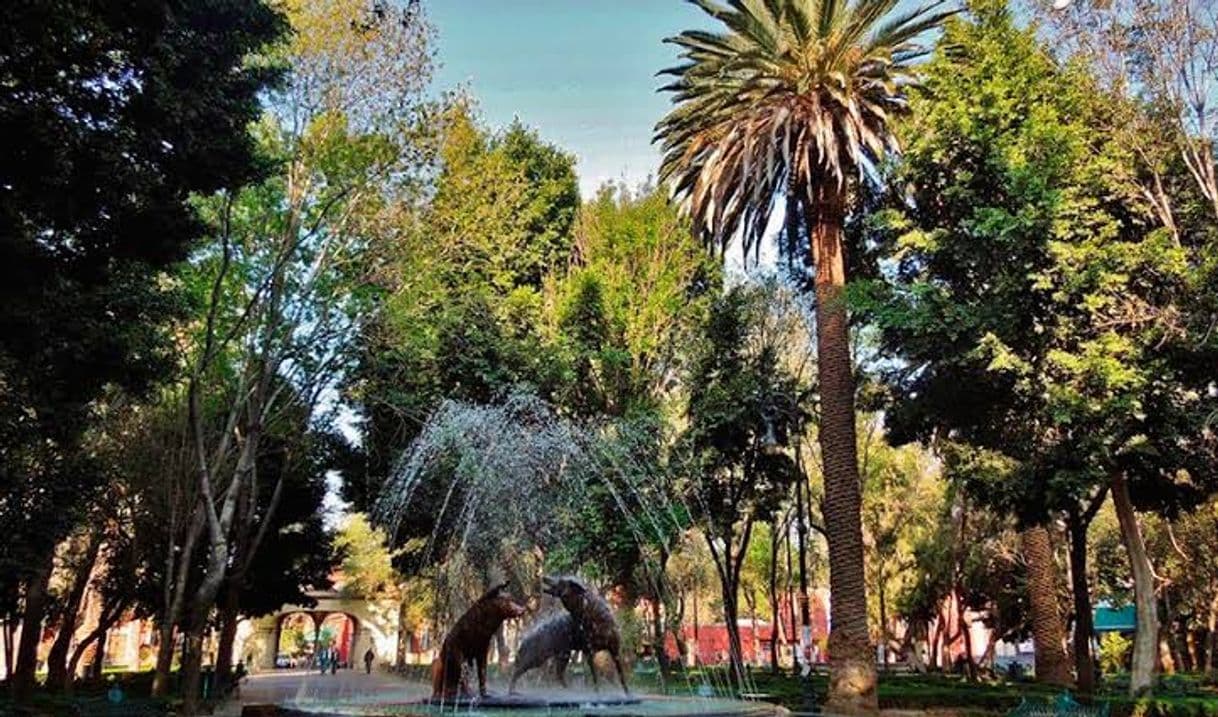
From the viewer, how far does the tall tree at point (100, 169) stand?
8.34 meters

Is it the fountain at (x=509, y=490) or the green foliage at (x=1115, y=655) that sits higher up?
the fountain at (x=509, y=490)

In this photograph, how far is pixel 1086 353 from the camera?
1538 cm

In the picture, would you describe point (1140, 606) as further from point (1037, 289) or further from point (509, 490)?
point (509, 490)

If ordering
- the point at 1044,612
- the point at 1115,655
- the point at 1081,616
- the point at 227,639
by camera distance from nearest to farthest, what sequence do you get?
the point at 1081,616, the point at 1044,612, the point at 227,639, the point at 1115,655

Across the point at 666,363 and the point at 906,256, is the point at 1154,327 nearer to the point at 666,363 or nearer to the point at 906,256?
the point at 906,256

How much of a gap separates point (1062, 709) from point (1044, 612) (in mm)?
7432

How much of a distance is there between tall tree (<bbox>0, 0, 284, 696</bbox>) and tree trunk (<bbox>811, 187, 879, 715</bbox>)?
461 inches

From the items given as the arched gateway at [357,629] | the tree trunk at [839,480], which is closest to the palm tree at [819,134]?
the tree trunk at [839,480]

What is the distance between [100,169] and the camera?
8.88m

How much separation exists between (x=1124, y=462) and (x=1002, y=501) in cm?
219

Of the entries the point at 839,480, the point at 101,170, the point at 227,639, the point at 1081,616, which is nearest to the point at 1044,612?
the point at 1081,616

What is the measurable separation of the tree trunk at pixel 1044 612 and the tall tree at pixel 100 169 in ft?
59.2

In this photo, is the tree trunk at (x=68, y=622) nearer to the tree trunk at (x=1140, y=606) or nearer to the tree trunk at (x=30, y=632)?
the tree trunk at (x=30, y=632)

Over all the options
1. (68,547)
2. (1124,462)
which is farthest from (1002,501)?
(68,547)
